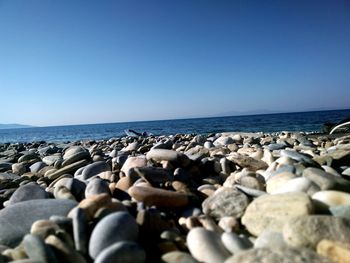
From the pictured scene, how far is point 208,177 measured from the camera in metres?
3.64

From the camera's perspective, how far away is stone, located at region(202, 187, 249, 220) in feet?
7.73

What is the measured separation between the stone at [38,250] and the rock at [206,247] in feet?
2.47

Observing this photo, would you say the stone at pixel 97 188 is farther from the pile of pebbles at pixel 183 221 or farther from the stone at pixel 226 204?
the stone at pixel 226 204

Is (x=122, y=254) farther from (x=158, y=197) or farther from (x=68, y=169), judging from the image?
(x=68, y=169)

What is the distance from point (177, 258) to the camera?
1633mm

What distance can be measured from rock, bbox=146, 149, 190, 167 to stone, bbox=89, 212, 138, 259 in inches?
70.8

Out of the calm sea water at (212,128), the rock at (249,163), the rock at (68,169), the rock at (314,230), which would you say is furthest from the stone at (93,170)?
the calm sea water at (212,128)

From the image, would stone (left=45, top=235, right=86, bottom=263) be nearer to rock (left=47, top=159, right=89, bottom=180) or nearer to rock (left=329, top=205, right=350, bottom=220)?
rock (left=329, top=205, right=350, bottom=220)

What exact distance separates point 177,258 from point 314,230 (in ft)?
2.44

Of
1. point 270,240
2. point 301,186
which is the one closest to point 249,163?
point 301,186

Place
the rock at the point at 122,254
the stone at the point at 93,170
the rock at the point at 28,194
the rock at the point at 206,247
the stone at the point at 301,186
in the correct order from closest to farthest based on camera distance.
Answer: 1. the rock at the point at 122,254
2. the rock at the point at 206,247
3. the stone at the point at 301,186
4. the rock at the point at 28,194
5. the stone at the point at 93,170

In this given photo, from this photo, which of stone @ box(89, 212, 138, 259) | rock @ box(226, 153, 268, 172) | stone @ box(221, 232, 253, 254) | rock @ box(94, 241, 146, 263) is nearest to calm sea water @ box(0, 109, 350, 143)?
rock @ box(226, 153, 268, 172)

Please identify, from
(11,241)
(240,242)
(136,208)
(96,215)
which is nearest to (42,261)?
(96,215)

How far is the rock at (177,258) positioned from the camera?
1609 mm
